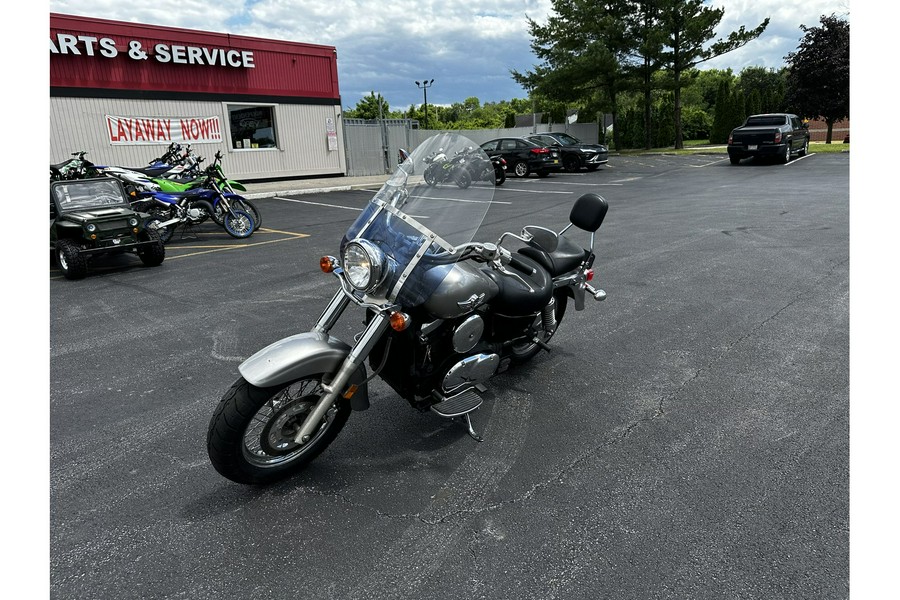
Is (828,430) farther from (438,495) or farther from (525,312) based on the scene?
(438,495)

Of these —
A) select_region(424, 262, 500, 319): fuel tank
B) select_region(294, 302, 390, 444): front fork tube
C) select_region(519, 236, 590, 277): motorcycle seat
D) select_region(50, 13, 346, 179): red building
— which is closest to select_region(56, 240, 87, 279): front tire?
select_region(294, 302, 390, 444): front fork tube

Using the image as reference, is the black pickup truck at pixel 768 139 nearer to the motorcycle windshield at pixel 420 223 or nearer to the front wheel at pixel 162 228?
the front wheel at pixel 162 228

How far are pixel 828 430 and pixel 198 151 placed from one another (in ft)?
62.9

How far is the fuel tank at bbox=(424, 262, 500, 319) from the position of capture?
9.75 feet

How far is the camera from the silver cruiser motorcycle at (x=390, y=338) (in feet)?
9.39

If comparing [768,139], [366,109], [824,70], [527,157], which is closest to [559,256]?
[527,157]

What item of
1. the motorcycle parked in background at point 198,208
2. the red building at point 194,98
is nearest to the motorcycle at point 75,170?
the motorcycle parked in background at point 198,208

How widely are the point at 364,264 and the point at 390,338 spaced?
495 millimetres

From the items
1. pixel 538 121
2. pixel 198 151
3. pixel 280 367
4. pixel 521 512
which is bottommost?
pixel 521 512

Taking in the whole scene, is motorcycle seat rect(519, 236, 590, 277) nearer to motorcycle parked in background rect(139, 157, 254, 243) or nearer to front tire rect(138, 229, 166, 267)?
front tire rect(138, 229, 166, 267)

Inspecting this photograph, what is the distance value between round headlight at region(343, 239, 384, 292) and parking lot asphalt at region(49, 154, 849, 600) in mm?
1098

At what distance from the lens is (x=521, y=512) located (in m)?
2.86

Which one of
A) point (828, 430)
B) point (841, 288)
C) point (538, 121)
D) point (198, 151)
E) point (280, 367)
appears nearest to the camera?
point (280, 367)

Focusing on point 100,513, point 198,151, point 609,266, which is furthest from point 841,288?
point 198,151
